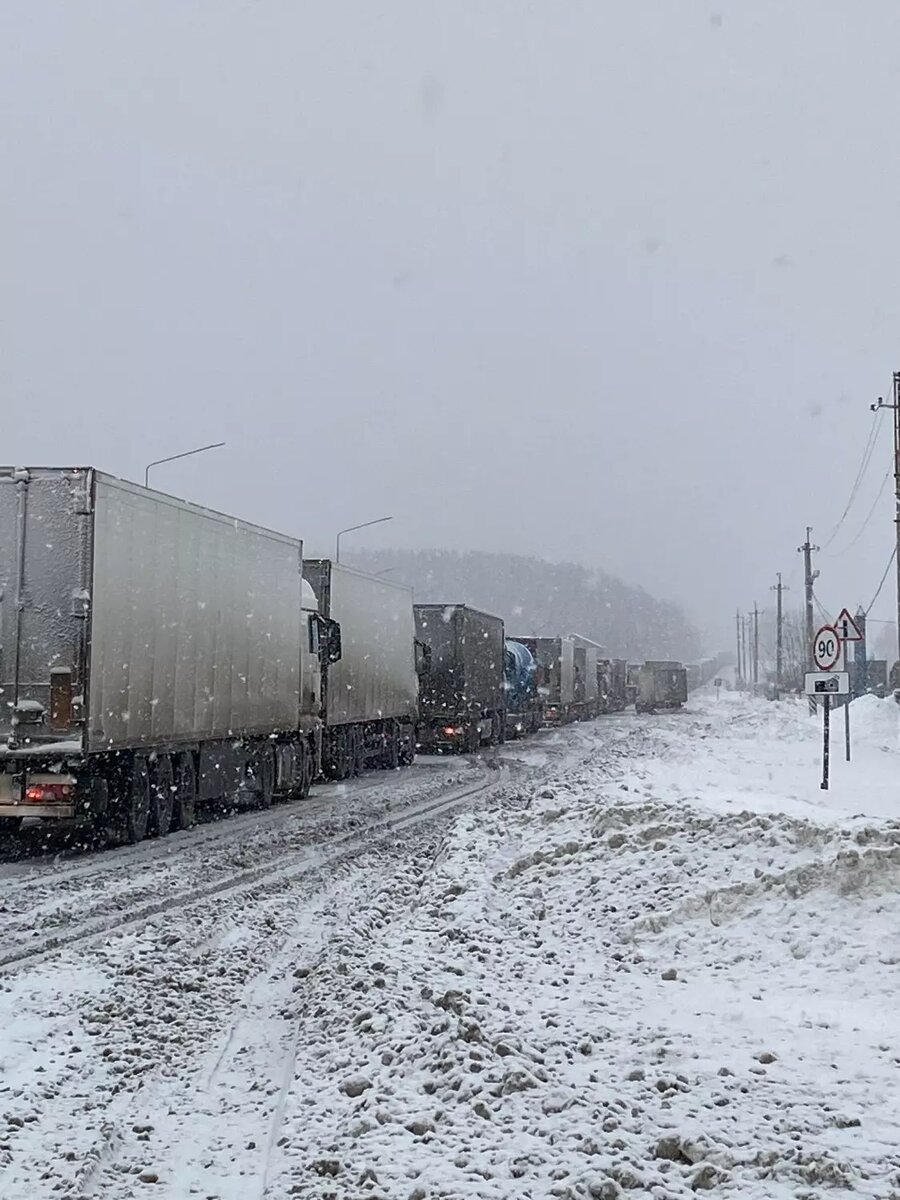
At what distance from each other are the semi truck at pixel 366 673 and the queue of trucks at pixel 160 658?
0.06 meters

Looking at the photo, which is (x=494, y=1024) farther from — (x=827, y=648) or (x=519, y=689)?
(x=519, y=689)

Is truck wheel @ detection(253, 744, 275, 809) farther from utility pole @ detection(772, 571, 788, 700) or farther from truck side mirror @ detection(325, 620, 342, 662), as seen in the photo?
utility pole @ detection(772, 571, 788, 700)

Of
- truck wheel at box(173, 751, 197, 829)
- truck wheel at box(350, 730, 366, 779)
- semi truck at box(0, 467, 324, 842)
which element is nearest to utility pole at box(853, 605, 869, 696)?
truck wheel at box(350, 730, 366, 779)

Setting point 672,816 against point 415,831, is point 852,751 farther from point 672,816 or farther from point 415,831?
point 672,816

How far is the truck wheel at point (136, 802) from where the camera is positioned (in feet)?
50.4

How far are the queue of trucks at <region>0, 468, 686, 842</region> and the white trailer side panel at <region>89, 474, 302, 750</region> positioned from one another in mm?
32

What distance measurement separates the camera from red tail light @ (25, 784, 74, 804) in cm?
1372

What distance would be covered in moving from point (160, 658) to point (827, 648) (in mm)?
9091

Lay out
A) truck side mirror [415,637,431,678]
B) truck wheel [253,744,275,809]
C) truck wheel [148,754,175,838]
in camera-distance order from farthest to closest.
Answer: truck side mirror [415,637,431,678], truck wheel [253,744,275,809], truck wheel [148,754,175,838]

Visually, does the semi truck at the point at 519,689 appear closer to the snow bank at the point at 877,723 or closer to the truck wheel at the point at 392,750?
the snow bank at the point at 877,723

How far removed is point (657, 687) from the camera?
8938 centimetres

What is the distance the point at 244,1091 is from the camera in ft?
20.1

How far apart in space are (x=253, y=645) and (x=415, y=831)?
4.05 meters

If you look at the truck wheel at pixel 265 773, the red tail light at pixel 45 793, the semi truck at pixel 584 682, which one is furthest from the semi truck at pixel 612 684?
the red tail light at pixel 45 793
